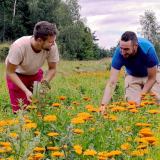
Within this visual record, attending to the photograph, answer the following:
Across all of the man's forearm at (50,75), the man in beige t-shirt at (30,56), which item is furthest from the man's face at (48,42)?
the man's forearm at (50,75)

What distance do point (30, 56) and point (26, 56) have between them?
5cm

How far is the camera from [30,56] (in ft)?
14.9

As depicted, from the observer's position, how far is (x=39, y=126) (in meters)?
2.92

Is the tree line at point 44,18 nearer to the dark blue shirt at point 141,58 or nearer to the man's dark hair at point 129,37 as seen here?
the dark blue shirt at point 141,58

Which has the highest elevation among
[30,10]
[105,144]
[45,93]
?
[30,10]

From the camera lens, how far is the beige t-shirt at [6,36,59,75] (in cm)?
440

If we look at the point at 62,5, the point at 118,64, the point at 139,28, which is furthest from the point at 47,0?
the point at 118,64

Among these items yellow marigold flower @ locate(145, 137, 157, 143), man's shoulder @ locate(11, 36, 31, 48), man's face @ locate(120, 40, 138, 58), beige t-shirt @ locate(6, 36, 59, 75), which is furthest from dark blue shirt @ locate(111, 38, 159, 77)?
yellow marigold flower @ locate(145, 137, 157, 143)

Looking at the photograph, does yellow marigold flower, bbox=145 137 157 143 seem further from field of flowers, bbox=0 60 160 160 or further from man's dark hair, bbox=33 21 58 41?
man's dark hair, bbox=33 21 58 41

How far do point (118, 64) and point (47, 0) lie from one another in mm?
43117

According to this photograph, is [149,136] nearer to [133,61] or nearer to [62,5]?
[133,61]

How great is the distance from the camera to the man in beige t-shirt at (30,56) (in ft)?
13.5

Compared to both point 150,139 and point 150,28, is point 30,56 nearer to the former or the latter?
point 150,139

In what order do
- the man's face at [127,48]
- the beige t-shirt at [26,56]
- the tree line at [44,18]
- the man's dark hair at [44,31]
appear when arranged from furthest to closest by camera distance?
the tree line at [44,18], the beige t-shirt at [26,56], the man's face at [127,48], the man's dark hair at [44,31]
